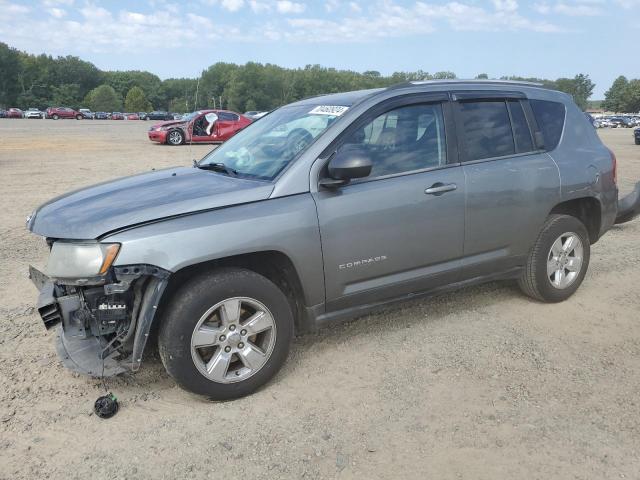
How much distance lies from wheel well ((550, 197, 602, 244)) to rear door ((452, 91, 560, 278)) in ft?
0.97

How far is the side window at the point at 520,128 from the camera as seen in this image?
14.0ft

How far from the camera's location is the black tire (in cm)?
2253

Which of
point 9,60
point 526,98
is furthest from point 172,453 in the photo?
point 9,60

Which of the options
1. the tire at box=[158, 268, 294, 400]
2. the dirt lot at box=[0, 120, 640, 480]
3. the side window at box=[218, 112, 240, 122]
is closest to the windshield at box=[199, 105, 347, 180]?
the tire at box=[158, 268, 294, 400]

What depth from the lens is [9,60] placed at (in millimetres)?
105500

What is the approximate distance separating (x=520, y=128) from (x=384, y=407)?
8.22ft

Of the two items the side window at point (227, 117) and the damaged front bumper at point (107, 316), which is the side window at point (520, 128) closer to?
the damaged front bumper at point (107, 316)

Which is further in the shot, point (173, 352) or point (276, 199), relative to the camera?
point (276, 199)

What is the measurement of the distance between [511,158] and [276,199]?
6.53ft

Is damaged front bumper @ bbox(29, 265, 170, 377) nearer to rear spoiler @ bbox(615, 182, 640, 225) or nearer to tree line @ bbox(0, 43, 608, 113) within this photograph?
rear spoiler @ bbox(615, 182, 640, 225)

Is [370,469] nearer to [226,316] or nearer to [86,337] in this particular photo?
[226,316]

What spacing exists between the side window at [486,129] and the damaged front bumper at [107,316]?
2407mm

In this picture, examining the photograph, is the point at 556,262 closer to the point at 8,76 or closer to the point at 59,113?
the point at 59,113

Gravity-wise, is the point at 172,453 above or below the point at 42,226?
below
